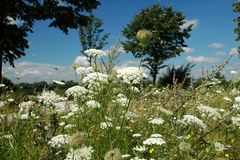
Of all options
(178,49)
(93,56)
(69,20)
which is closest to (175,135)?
(93,56)

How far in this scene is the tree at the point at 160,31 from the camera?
4653 centimetres

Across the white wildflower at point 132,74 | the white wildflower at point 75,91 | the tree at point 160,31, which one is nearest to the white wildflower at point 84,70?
the white wildflower at point 75,91

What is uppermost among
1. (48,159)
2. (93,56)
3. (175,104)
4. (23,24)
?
(23,24)

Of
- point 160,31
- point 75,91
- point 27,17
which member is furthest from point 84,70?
point 160,31

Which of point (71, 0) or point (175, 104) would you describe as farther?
point (71, 0)

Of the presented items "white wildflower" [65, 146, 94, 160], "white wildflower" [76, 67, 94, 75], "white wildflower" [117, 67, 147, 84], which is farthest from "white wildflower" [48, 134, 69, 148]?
"white wildflower" [76, 67, 94, 75]

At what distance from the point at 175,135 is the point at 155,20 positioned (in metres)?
45.1

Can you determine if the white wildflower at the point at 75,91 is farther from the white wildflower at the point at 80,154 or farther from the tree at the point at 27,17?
the tree at the point at 27,17

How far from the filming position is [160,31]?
4616 cm

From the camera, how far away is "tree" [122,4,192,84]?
46.5 metres

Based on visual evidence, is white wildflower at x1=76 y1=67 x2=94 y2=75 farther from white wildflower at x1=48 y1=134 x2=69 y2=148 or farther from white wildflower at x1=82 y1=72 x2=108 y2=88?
white wildflower at x1=48 y1=134 x2=69 y2=148

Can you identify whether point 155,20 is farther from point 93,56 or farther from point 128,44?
point 93,56

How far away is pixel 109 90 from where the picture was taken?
370cm

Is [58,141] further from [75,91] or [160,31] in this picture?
[160,31]
